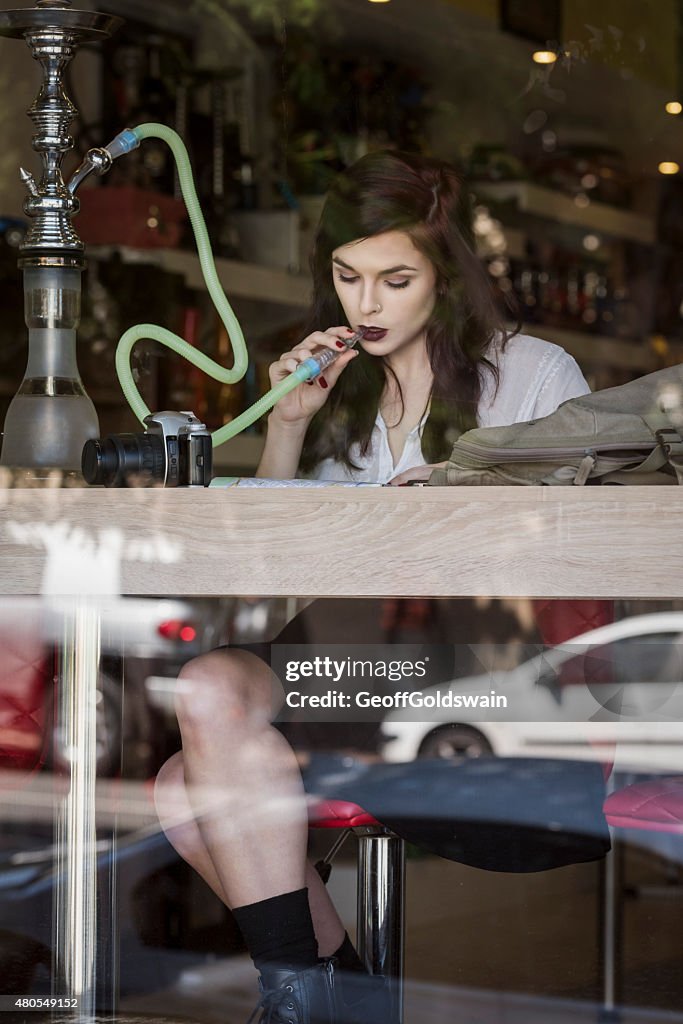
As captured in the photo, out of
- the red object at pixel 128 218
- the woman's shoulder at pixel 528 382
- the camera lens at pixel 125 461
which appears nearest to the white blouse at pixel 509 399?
the woman's shoulder at pixel 528 382

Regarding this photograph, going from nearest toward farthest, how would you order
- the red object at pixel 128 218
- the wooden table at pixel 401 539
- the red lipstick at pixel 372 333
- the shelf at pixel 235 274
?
the wooden table at pixel 401 539, the red lipstick at pixel 372 333, the shelf at pixel 235 274, the red object at pixel 128 218

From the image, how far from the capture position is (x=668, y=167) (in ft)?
12.9

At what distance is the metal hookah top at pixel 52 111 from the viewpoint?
3.90 feet

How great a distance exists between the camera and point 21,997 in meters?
1.17

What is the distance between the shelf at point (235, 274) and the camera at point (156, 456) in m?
0.74

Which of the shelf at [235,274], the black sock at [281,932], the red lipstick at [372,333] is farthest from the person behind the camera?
the shelf at [235,274]

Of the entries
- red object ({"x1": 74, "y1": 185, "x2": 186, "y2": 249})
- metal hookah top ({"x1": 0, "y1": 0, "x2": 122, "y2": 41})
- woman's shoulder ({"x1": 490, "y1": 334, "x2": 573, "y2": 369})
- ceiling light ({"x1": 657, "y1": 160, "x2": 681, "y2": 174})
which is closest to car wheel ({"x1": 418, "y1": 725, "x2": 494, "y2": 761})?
woman's shoulder ({"x1": 490, "y1": 334, "x2": 573, "y2": 369})

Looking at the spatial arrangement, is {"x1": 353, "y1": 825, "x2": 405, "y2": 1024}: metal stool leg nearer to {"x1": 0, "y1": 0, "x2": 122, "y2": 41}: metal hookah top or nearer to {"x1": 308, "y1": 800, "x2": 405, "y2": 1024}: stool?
{"x1": 308, "y1": 800, "x2": 405, "y2": 1024}: stool

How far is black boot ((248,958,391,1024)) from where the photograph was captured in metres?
1.12

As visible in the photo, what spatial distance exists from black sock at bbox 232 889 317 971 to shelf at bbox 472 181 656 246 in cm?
266

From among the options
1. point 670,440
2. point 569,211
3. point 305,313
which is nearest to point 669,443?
point 670,440

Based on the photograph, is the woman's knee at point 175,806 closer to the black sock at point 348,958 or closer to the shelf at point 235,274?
the black sock at point 348,958

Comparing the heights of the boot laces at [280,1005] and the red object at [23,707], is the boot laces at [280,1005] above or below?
below

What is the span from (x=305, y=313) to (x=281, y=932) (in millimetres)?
892
